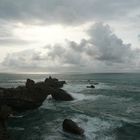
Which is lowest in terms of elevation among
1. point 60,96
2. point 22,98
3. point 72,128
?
point 72,128

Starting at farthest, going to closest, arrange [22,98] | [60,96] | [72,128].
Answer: [60,96]
[22,98]
[72,128]

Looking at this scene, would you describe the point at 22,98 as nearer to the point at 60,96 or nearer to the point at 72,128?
the point at 72,128

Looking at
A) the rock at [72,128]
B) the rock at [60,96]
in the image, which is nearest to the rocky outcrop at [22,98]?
the rock at [60,96]

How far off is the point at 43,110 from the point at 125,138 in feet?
69.0

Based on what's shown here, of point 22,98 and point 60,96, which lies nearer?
point 22,98

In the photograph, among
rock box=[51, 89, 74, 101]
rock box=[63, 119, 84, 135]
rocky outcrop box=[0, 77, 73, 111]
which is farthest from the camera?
rock box=[51, 89, 74, 101]

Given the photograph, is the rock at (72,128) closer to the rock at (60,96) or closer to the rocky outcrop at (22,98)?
the rocky outcrop at (22,98)

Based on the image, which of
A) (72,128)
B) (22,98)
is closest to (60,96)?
(22,98)

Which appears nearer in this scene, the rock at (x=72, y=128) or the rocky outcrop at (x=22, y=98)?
the rock at (x=72, y=128)

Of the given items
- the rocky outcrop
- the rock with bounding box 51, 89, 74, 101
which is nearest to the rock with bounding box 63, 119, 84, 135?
the rocky outcrop

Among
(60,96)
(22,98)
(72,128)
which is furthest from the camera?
(60,96)

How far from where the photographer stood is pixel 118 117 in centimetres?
4219

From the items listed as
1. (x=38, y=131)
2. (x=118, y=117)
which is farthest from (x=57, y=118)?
(x=118, y=117)

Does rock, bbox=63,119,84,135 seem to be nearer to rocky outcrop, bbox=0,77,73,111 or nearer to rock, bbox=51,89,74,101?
rocky outcrop, bbox=0,77,73,111
